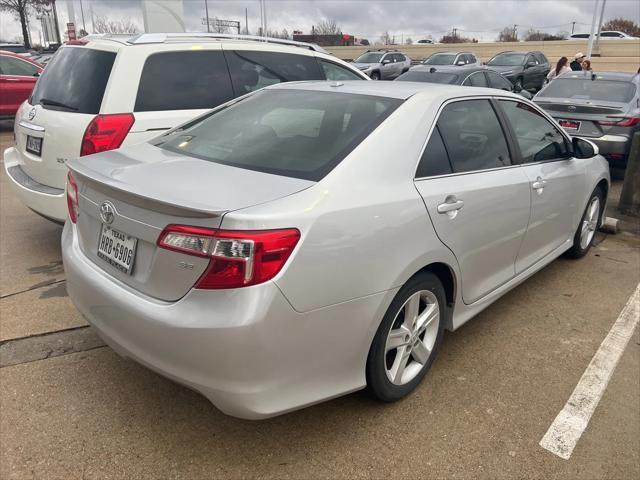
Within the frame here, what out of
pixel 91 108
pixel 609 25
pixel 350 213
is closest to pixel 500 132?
pixel 350 213

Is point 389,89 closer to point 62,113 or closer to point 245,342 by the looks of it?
point 245,342

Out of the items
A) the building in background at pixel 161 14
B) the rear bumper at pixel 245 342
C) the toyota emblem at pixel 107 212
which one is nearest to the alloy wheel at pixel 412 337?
the rear bumper at pixel 245 342

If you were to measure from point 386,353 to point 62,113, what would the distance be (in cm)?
319

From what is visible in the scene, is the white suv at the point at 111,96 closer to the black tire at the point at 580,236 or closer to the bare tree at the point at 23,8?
the black tire at the point at 580,236

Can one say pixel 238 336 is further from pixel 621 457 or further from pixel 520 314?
pixel 520 314

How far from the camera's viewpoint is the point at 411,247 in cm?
246

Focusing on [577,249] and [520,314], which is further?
[577,249]

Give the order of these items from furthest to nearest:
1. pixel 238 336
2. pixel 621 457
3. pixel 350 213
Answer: pixel 621 457
pixel 350 213
pixel 238 336

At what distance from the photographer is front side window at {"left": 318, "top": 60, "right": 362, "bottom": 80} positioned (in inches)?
231

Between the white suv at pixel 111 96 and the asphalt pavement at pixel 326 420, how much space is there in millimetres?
1212

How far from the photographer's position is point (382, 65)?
23.4m

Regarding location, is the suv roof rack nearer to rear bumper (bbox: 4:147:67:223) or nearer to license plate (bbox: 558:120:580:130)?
rear bumper (bbox: 4:147:67:223)

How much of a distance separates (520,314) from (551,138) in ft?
4.53

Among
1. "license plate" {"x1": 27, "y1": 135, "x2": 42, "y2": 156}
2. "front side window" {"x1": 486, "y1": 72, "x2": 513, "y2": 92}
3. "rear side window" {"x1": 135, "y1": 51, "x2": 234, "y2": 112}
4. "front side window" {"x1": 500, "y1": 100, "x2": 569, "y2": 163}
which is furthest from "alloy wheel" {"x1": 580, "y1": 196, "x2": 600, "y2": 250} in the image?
"front side window" {"x1": 486, "y1": 72, "x2": 513, "y2": 92}
